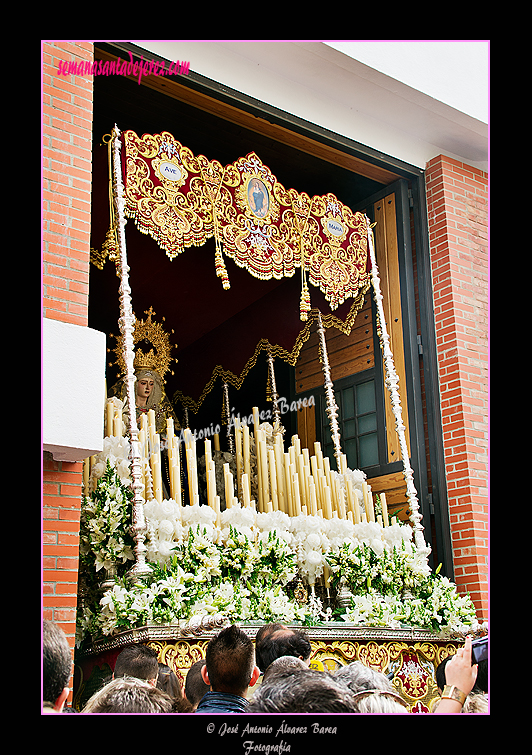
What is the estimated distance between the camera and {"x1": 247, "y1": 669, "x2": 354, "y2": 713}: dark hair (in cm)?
245

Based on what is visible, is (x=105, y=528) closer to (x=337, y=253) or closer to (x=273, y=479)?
(x=273, y=479)

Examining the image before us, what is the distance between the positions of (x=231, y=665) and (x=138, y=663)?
0.76 meters

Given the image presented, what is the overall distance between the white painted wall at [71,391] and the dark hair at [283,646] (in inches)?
49.0

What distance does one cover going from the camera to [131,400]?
14.5ft

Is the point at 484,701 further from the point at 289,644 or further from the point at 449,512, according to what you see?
the point at 449,512

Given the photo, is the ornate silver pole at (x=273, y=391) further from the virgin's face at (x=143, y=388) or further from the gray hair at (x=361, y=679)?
the gray hair at (x=361, y=679)

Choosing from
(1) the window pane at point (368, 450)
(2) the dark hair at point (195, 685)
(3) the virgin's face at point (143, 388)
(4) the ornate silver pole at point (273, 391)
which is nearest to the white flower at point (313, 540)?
(2) the dark hair at point (195, 685)

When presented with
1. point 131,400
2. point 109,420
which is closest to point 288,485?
point 109,420

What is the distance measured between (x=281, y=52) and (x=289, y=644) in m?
3.97

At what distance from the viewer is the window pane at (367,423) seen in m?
6.35

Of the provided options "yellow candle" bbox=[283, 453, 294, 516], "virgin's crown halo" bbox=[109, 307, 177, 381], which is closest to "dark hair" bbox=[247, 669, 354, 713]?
"yellow candle" bbox=[283, 453, 294, 516]

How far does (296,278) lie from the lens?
764 cm

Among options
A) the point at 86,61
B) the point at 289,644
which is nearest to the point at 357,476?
the point at 289,644
